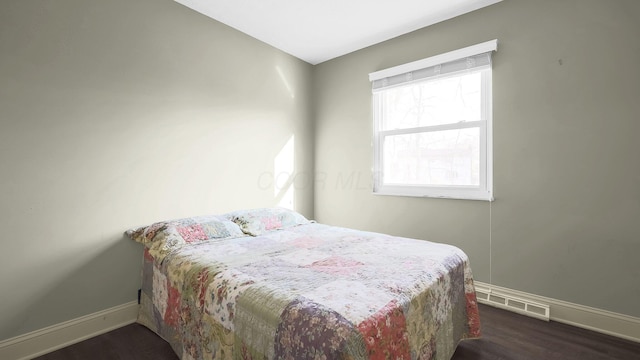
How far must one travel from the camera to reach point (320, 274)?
158 centimetres

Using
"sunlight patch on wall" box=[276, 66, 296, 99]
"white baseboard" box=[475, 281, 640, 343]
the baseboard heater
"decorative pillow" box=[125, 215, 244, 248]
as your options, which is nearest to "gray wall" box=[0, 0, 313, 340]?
"decorative pillow" box=[125, 215, 244, 248]

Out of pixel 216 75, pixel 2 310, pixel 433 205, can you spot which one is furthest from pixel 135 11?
pixel 433 205

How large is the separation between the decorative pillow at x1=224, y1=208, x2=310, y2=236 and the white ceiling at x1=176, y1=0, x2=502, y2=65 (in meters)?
1.81

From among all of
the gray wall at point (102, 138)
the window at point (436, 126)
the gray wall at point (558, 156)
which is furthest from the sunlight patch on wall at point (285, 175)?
the gray wall at point (558, 156)

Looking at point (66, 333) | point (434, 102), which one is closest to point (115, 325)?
point (66, 333)

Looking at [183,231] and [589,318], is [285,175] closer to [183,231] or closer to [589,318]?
[183,231]

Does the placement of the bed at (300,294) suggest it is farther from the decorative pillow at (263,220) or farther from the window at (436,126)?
the window at (436,126)

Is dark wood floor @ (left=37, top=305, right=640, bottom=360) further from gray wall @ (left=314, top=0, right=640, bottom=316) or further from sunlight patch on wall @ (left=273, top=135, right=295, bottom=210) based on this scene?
sunlight patch on wall @ (left=273, top=135, right=295, bottom=210)

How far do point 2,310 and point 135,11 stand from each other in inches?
86.0

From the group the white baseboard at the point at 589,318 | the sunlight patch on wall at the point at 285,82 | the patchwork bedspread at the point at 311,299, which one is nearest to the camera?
the patchwork bedspread at the point at 311,299

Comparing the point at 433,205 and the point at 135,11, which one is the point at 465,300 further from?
the point at 135,11

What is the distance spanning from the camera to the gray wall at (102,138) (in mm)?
1791

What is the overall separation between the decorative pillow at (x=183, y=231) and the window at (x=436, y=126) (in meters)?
1.73

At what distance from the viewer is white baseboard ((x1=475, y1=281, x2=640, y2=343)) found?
197 cm
